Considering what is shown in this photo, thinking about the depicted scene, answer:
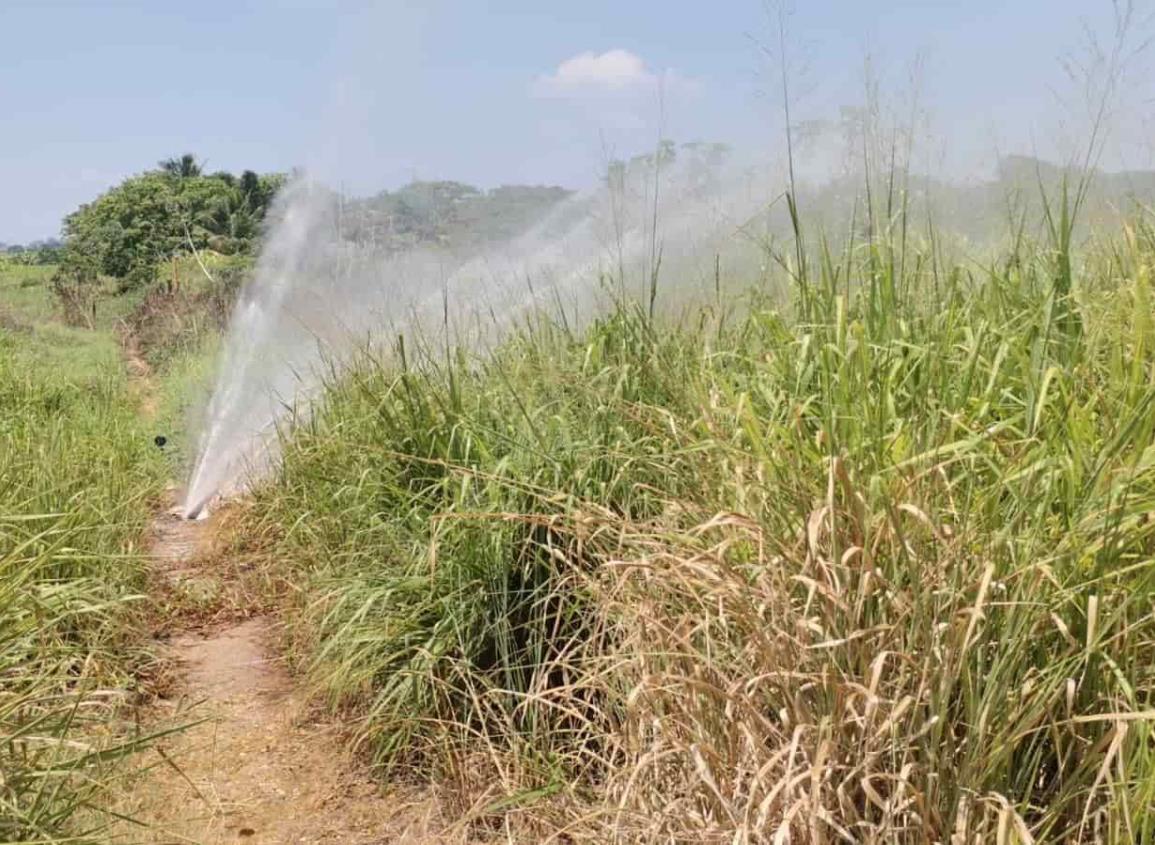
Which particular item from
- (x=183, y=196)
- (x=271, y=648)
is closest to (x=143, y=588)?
(x=271, y=648)

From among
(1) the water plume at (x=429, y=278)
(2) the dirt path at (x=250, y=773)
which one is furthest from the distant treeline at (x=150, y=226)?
(2) the dirt path at (x=250, y=773)

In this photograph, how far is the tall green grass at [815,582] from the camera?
1771mm

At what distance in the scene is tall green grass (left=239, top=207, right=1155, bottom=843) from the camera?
1771 millimetres

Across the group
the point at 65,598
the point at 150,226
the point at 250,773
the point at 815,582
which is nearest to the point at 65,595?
the point at 65,598

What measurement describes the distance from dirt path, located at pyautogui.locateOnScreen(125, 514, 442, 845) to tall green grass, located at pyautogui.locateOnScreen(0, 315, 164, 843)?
20cm

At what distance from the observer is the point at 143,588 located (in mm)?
4797

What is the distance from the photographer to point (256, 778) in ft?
10.7

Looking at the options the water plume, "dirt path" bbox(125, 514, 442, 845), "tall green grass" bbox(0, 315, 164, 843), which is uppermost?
the water plume

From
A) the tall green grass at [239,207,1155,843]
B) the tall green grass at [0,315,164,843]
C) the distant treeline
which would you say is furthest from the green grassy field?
the distant treeline

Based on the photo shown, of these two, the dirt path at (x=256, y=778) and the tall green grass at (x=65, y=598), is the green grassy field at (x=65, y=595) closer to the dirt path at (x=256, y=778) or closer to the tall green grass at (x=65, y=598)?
the tall green grass at (x=65, y=598)

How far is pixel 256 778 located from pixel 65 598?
2.69ft

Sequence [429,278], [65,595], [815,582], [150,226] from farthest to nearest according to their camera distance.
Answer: [150,226]
[429,278]
[65,595]
[815,582]

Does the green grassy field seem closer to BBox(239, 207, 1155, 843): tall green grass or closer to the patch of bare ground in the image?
the patch of bare ground

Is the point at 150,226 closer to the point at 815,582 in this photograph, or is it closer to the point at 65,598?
the point at 65,598
